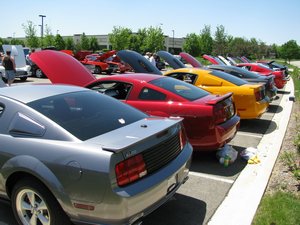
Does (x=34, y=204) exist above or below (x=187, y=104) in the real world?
below

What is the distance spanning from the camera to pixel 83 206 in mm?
2973

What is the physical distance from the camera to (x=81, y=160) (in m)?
3.00

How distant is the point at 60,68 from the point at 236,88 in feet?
13.4

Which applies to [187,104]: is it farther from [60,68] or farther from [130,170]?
[60,68]

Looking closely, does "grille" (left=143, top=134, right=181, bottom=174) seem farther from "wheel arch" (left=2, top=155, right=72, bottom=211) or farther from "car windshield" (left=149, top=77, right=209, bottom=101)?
"car windshield" (left=149, top=77, right=209, bottom=101)

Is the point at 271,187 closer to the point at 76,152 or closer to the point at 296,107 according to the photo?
the point at 76,152

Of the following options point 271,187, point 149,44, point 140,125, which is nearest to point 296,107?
point 271,187

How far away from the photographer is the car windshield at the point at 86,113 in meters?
3.42

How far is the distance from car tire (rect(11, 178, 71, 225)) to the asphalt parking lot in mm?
309

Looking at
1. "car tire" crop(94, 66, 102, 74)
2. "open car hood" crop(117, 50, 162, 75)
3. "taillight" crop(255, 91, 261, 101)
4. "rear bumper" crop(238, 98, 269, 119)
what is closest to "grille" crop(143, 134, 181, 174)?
"rear bumper" crop(238, 98, 269, 119)

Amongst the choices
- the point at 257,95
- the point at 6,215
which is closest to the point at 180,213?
the point at 6,215

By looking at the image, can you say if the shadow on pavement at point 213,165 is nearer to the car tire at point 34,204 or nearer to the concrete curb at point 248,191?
the concrete curb at point 248,191

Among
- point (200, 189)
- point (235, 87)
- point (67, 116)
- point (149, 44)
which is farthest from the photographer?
point (149, 44)

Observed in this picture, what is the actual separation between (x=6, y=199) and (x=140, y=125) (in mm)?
1579
